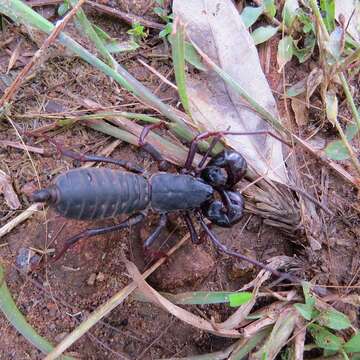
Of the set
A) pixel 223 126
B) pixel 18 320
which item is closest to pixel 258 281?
pixel 223 126

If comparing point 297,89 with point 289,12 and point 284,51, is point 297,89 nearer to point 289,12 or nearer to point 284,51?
point 284,51

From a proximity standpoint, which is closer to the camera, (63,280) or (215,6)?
(63,280)

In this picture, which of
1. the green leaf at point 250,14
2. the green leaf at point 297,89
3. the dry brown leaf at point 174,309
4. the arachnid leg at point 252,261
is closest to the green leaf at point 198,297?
the dry brown leaf at point 174,309

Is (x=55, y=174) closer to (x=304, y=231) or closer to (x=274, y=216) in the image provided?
(x=274, y=216)

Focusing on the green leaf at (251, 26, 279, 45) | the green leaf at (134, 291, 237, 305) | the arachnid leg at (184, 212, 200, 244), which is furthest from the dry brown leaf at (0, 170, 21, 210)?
the green leaf at (251, 26, 279, 45)

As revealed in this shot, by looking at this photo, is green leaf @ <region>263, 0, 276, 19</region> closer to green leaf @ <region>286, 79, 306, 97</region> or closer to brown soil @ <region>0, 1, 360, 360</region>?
green leaf @ <region>286, 79, 306, 97</region>
